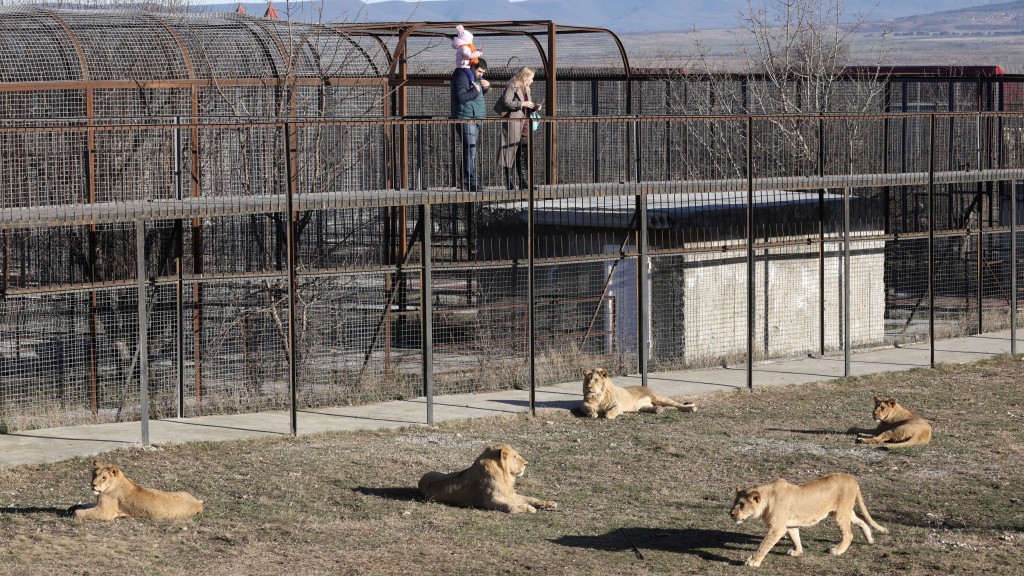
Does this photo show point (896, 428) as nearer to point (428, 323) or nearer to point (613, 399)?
point (613, 399)

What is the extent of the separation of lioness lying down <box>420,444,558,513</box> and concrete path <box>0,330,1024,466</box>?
3487mm

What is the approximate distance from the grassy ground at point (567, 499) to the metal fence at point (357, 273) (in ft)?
4.24

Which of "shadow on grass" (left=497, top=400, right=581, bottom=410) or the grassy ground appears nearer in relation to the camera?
the grassy ground

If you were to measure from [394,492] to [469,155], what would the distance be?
17.5 feet

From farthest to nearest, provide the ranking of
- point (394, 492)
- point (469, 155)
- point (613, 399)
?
point (469, 155) < point (613, 399) < point (394, 492)

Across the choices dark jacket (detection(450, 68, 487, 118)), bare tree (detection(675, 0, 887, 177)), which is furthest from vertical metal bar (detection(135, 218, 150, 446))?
bare tree (detection(675, 0, 887, 177))

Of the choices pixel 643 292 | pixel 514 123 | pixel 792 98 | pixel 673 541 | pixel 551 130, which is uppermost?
pixel 792 98

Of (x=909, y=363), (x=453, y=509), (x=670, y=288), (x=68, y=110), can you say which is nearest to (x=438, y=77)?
(x=670, y=288)

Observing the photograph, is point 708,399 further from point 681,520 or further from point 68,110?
point 68,110

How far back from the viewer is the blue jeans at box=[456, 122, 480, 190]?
15742 millimetres

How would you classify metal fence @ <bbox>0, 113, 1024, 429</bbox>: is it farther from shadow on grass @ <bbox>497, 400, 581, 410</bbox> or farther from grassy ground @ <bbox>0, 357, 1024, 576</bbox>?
grassy ground @ <bbox>0, 357, 1024, 576</bbox>

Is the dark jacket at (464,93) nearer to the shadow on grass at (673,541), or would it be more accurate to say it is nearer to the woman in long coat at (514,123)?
the woman in long coat at (514,123)

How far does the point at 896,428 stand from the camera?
13.4 meters

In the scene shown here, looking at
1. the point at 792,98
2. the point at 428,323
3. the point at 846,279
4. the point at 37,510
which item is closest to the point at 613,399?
the point at 428,323
